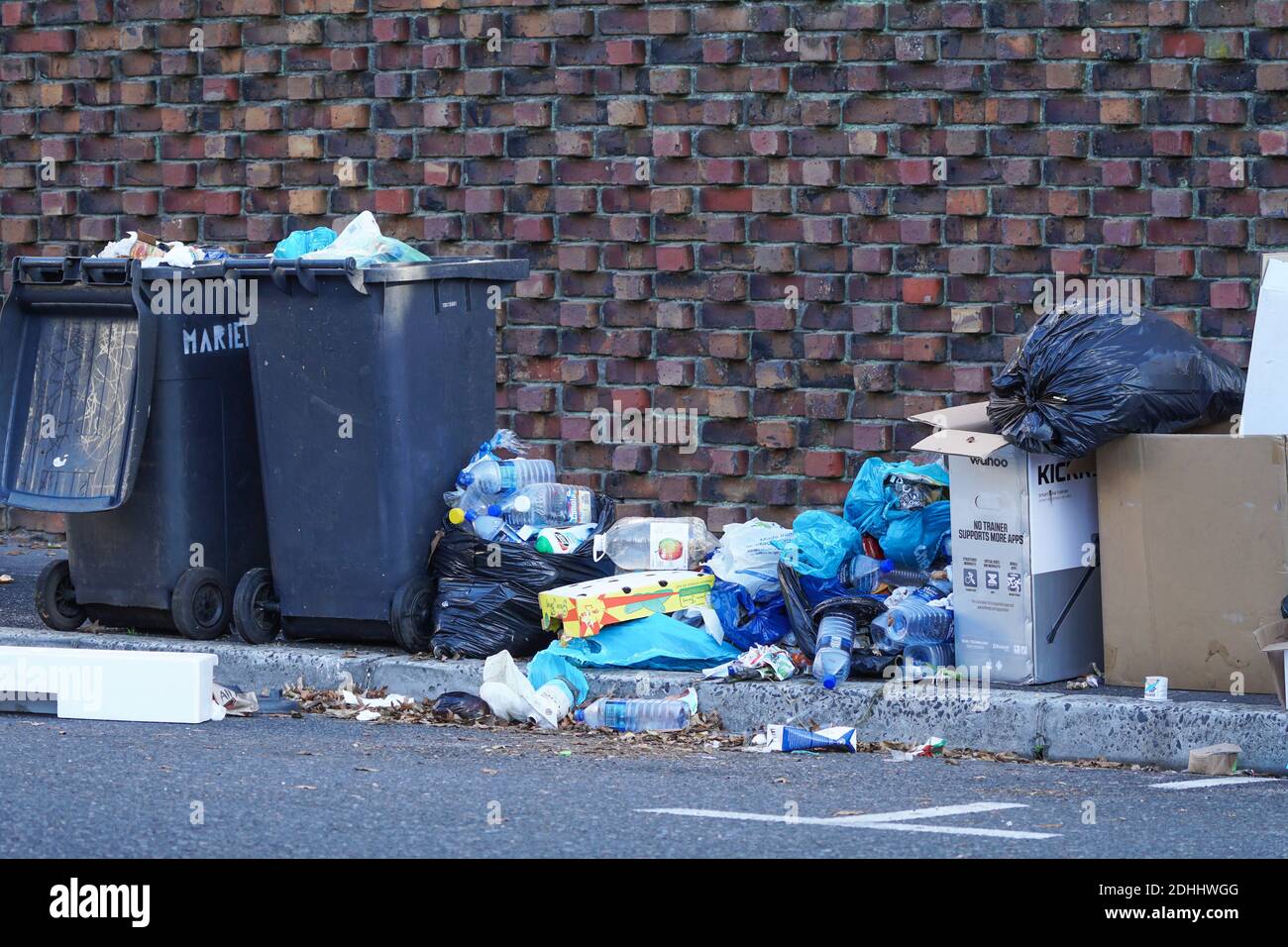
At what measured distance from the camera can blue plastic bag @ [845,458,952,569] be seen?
7137mm

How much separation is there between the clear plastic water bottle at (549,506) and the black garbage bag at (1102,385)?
1595 mm

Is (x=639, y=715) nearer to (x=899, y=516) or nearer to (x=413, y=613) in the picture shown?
(x=413, y=613)

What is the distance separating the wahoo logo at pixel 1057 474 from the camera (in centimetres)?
649

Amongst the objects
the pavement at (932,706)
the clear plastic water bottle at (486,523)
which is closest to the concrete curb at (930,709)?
the pavement at (932,706)

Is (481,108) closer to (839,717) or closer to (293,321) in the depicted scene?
(293,321)

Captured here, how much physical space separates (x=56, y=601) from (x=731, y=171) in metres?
3.23

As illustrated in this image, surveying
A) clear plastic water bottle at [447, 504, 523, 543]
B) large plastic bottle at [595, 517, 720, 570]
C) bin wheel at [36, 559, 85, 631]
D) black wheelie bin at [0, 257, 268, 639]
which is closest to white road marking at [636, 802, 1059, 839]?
clear plastic water bottle at [447, 504, 523, 543]

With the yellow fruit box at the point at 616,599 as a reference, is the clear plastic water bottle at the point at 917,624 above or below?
below

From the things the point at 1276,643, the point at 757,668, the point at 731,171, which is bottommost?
the point at 757,668

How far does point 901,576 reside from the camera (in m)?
7.14

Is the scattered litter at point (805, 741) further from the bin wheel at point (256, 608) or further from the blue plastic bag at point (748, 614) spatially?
the bin wheel at point (256, 608)

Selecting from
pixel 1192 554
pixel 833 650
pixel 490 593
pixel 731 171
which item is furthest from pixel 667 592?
pixel 731 171
